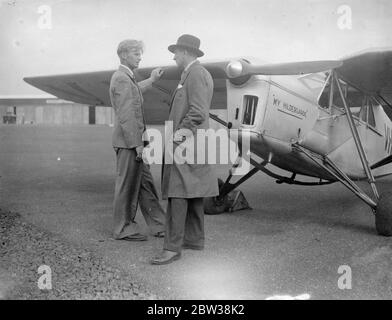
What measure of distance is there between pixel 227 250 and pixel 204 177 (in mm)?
883

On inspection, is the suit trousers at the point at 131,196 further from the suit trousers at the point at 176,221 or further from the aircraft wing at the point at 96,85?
the aircraft wing at the point at 96,85

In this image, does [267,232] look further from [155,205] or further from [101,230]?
[101,230]

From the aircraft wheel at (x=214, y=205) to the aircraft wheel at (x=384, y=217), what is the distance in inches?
85.7

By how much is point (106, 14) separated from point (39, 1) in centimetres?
74

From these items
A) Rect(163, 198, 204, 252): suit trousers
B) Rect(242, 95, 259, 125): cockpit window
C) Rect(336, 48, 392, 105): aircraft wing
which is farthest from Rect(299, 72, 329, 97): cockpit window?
Rect(163, 198, 204, 252): suit trousers

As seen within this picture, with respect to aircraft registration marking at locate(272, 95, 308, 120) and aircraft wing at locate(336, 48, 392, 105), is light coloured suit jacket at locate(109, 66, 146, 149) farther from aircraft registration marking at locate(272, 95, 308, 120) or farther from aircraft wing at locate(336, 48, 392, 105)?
aircraft wing at locate(336, 48, 392, 105)

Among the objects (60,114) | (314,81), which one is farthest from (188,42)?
(60,114)

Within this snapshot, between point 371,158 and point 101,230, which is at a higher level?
point 371,158

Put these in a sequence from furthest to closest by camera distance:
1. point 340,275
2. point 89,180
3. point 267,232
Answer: point 89,180 → point 267,232 → point 340,275

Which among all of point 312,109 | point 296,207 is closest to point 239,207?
point 296,207

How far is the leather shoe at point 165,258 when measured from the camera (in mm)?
4203

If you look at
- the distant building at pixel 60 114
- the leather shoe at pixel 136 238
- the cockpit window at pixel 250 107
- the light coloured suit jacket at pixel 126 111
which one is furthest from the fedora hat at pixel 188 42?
the distant building at pixel 60 114

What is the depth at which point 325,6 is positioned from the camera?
5000mm

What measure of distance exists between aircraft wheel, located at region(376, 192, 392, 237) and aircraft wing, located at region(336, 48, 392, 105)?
65.2 inches
